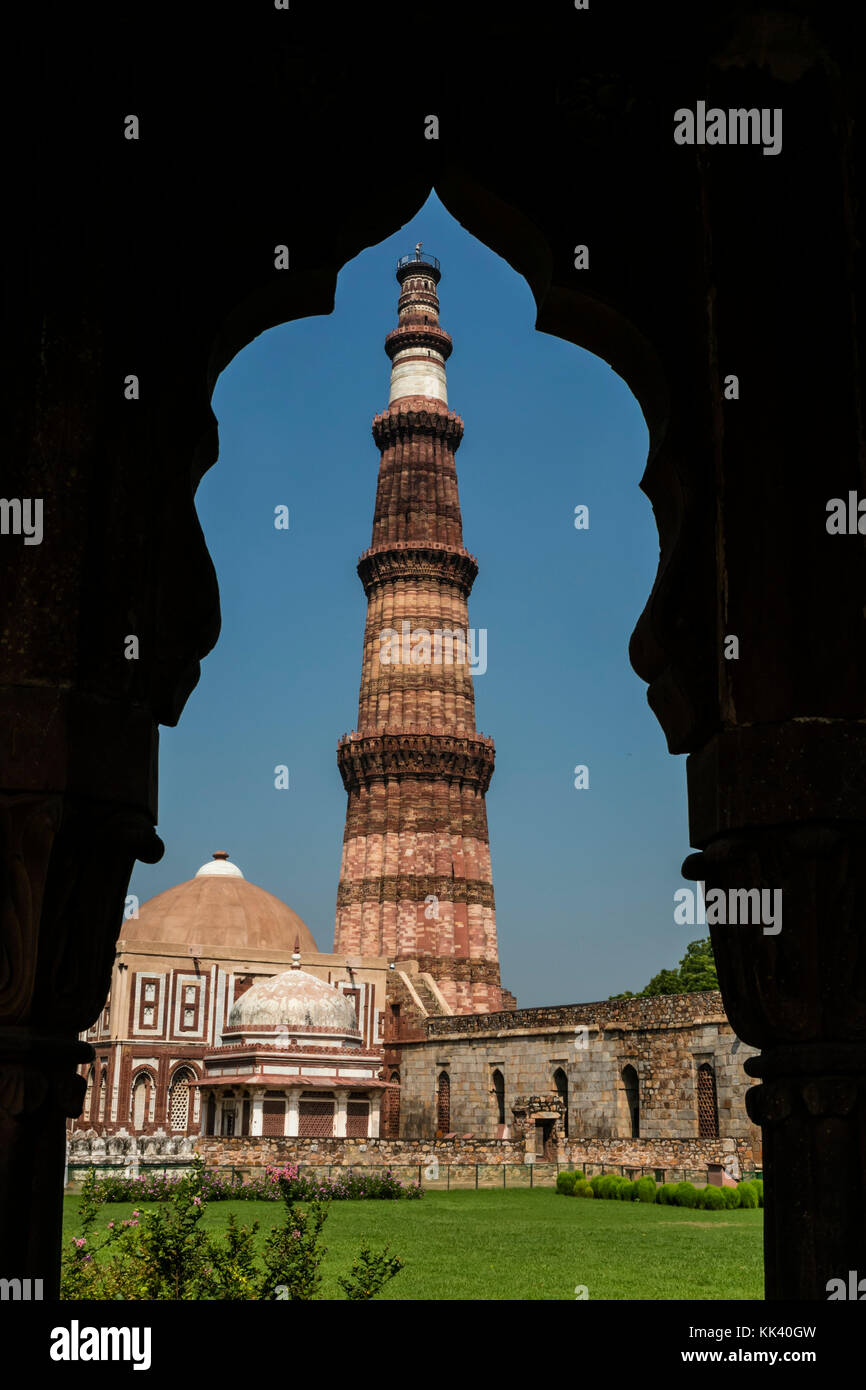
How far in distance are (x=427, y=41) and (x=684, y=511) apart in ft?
5.08

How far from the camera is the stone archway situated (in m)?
A: 2.96

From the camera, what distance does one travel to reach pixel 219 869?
4556 centimetres

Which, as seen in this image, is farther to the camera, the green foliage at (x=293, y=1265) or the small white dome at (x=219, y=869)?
the small white dome at (x=219, y=869)

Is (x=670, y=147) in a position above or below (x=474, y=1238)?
above

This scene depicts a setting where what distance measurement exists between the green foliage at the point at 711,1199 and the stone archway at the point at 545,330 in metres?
18.4

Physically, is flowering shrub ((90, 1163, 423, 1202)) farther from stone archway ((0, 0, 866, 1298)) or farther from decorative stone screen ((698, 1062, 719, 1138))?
stone archway ((0, 0, 866, 1298))

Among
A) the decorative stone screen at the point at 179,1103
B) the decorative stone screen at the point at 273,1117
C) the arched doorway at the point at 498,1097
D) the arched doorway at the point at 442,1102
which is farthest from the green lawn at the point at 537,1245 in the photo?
the decorative stone screen at the point at 179,1103

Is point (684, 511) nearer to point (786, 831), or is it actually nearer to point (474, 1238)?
point (786, 831)

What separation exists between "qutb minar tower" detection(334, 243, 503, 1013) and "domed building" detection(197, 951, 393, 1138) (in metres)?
14.9

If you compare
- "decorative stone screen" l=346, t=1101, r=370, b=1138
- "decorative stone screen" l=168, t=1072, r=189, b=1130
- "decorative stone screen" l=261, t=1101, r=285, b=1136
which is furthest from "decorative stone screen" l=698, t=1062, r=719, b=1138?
"decorative stone screen" l=168, t=1072, r=189, b=1130

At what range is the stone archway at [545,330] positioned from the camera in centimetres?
296

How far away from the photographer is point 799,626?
317cm

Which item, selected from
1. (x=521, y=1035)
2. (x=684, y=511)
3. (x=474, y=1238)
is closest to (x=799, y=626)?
(x=684, y=511)

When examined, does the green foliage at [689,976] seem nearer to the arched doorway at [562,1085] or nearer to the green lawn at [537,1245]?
the arched doorway at [562,1085]
